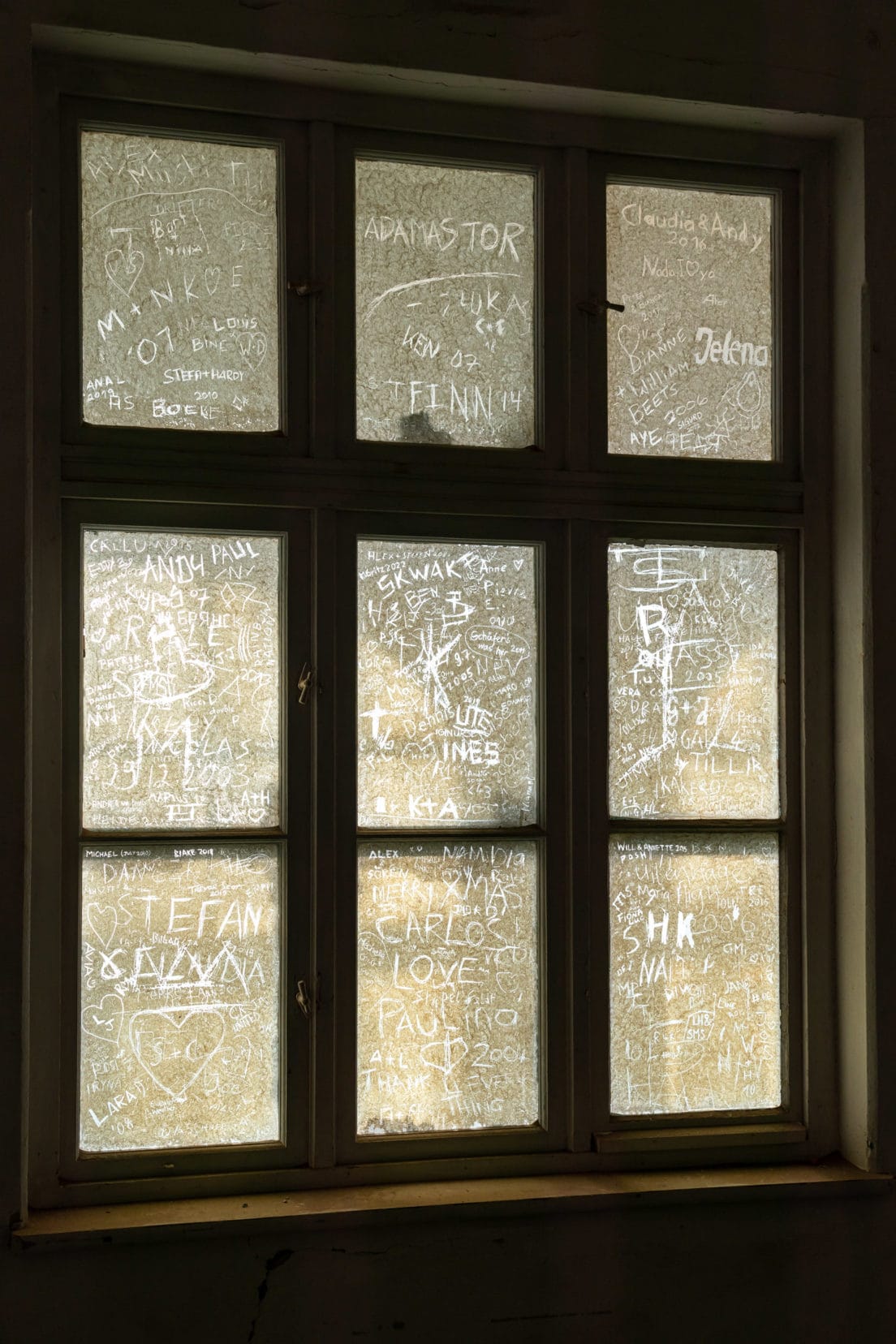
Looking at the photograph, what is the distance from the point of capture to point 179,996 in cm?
213

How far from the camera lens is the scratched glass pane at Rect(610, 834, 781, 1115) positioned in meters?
2.30

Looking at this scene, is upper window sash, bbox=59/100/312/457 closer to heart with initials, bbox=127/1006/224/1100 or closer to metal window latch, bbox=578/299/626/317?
metal window latch, bbox=578/299/626/317

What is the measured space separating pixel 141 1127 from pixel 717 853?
1.23 metres

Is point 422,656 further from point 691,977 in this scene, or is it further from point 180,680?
point 691,977

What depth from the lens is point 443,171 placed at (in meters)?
2.29

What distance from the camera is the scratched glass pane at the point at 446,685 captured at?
7.34 feet

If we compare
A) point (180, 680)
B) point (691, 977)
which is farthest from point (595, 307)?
point (691, 977)

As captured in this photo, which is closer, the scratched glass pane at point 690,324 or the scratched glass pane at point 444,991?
the scratched glass pane at point 444,991

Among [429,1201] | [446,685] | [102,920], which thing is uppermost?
[446,685]

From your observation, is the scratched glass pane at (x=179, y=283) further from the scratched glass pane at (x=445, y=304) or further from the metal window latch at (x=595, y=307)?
the metal window latch at (x=595, y=307)

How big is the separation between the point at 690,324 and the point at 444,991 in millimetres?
1439

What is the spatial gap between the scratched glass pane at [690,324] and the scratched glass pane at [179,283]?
71 centimetres

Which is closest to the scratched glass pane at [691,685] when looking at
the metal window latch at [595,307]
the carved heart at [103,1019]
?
the metal window latch at [595,307]

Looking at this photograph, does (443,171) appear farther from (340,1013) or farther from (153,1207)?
(153,1207)
